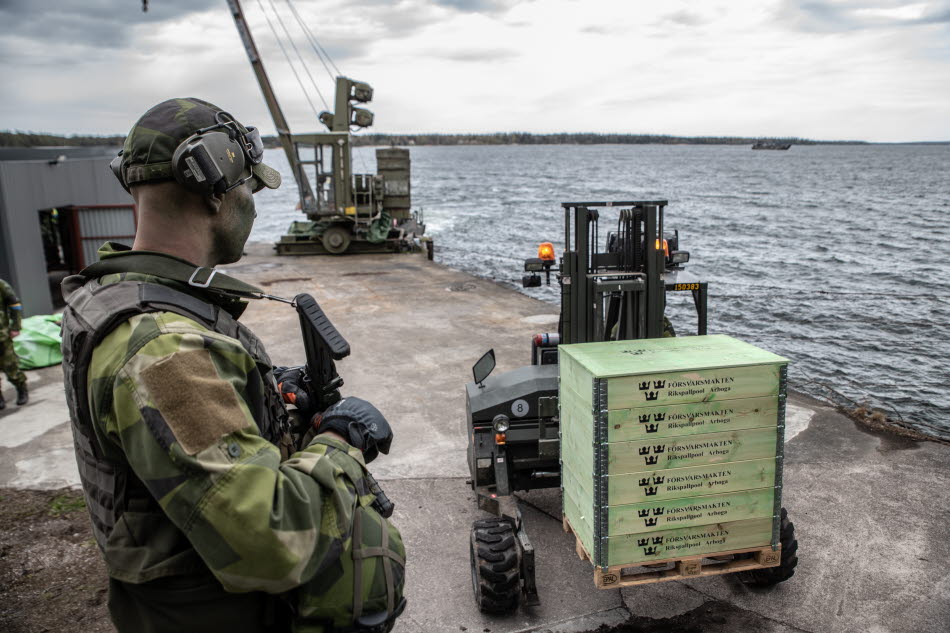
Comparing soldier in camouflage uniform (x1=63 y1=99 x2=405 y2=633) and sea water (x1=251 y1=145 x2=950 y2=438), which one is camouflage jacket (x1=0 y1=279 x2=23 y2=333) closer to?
soldier in camouflage uniform (x1=63 y1=99 x2=405 y2=633)

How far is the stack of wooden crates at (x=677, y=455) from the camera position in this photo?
146 inches

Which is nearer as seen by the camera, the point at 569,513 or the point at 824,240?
the point at 569,513

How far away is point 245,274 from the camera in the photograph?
731 inches

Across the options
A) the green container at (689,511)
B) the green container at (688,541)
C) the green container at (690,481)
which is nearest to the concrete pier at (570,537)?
the green container at (688,541)

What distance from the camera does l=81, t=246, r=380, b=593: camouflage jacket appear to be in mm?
1551

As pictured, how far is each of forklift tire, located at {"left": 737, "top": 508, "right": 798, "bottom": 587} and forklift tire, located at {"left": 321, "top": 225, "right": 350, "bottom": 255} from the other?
18.7m

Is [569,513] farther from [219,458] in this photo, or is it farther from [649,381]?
[219,458]

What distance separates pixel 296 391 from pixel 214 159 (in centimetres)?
88

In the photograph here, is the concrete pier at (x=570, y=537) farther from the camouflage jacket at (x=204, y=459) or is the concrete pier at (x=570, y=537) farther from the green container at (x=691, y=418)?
the camouflage jacket at (x=204, y=459)

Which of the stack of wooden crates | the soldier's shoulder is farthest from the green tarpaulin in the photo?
the soldier's shoulder

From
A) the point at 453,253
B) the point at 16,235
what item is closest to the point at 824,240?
the point at 453,253

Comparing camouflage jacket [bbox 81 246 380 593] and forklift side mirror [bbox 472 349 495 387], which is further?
forklift side mirror [bbox 472 349 495 387]

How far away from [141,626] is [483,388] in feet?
11.3

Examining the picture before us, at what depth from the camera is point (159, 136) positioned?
192cm
